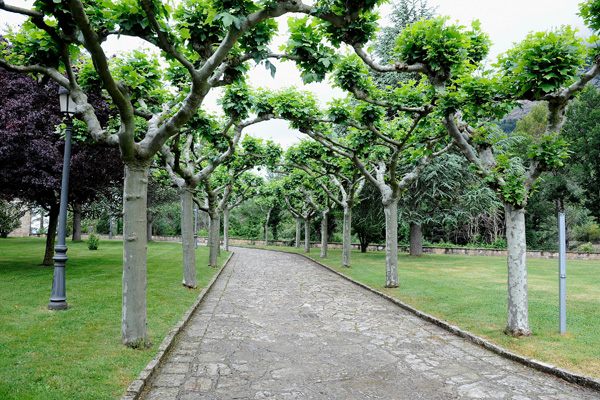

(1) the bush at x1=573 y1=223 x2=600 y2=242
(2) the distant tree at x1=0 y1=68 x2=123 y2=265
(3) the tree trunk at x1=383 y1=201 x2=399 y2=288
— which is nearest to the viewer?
(2) the distant tree at x1=0 y1=68 x2=123 y2=265

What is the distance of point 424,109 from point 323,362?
6.43 metres

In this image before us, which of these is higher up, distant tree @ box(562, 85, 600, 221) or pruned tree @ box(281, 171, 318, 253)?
distant tree @ box(562, 85, 600, 221)

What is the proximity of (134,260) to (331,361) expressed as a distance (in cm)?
335

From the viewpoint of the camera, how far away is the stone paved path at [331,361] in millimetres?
4559

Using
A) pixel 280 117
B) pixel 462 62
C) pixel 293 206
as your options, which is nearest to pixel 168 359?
pixel 462 62

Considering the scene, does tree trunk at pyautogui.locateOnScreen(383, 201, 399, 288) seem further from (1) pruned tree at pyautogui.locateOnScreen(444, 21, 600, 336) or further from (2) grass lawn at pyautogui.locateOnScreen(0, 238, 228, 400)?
(2) grass lawn at pyautogui.locateOnScreen(0, 238, 228, 400)

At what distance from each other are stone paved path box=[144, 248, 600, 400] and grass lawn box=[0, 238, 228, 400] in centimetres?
52

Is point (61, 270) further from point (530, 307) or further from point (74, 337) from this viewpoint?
point (530, 307)

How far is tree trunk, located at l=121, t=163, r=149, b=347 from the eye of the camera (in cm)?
577

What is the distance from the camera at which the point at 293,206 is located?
108 feet

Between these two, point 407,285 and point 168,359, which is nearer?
point 168,359

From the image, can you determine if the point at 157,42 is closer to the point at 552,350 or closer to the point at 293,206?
the point at 552,350

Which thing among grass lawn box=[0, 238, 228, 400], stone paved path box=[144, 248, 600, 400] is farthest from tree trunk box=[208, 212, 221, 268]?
stone paved path box=[144, 248, 600, 400]

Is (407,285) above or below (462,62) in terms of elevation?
below
